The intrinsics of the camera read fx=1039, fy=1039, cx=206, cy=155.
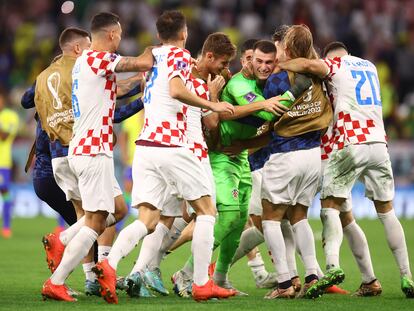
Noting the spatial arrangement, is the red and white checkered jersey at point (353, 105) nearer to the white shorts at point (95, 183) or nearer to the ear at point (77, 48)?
the white shorts at point (95, 183)

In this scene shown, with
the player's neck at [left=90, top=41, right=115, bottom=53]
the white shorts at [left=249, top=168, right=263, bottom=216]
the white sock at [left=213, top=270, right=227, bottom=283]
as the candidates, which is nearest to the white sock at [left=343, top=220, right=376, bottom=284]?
the white shorts at [left=249, top=168, right=263, bottom=216]

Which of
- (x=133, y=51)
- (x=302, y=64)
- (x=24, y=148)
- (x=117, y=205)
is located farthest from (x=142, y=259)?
(x=133, y=51)

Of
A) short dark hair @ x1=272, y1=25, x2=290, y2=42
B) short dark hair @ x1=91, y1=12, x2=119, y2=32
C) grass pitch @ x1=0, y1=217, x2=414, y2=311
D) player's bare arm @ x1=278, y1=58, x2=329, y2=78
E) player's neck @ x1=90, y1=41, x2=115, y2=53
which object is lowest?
grass pitch @ x1=0, y1=217, x2=414, y2=311

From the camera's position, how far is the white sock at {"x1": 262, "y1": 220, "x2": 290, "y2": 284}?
938cm

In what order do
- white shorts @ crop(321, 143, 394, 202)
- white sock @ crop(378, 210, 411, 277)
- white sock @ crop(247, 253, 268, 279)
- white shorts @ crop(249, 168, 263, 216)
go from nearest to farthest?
1. white shorts @ crop(321, 143, 394, 202)
2. white sock @ crop(378, 210, 411, 277)
3. white shorts @ crop(249, 168, 263, 216)
4. white sock @ crop(247, 253, 268, 279)

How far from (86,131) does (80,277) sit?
2.87m

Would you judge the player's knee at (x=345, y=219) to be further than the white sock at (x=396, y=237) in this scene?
Yes

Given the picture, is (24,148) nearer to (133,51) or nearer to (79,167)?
(133,51)

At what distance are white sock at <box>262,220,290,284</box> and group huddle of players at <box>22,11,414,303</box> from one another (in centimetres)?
1

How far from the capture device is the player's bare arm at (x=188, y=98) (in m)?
8.67

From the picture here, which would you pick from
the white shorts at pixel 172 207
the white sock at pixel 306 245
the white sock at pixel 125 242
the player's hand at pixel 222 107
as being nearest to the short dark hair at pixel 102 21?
the player's hand at pixel 222 107

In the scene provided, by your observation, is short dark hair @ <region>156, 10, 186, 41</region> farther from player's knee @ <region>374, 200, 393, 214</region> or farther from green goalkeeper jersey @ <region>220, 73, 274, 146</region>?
player's knee @ <region>374, 200, 393, 214</region>

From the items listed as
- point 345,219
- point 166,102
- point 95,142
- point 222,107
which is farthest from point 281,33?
point 95,142

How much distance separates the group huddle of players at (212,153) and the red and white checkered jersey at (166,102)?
0.01 meters
